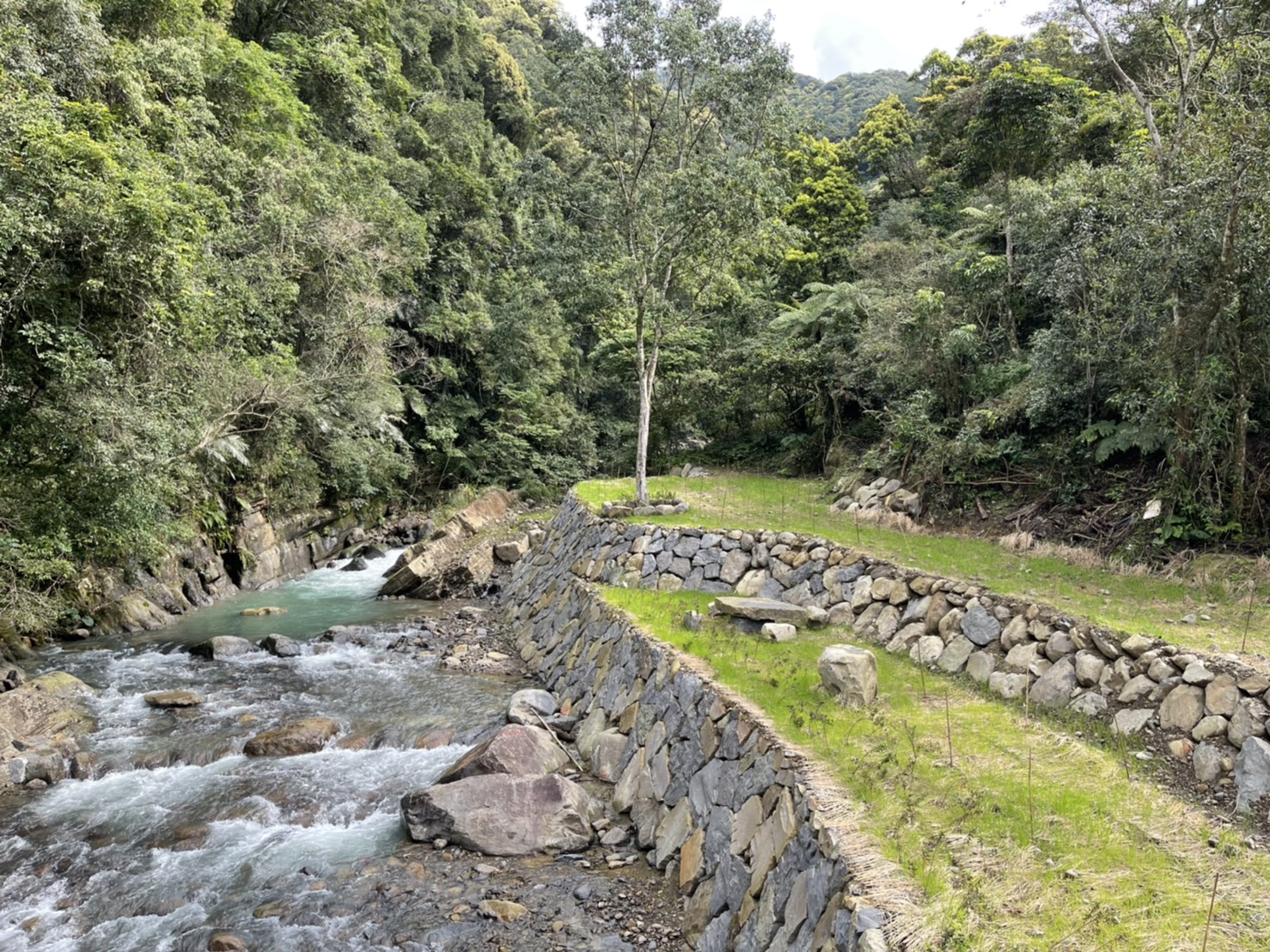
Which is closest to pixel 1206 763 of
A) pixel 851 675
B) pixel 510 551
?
pixel 851 675

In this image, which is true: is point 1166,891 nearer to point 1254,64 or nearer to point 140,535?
point 1254,64

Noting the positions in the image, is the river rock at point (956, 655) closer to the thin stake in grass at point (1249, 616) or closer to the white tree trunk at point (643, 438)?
the thin stake in grass at point (1249, 616)

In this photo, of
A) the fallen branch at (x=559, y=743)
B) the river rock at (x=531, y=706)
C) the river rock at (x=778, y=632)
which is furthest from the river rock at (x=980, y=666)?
the river rock at (x=531, y=706)

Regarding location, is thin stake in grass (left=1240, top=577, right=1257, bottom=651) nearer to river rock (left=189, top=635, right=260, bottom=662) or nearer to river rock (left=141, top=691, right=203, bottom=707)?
river rock (left=141, top=691, right=203, bottom=707)

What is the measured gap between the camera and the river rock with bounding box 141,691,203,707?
1086 centimetres

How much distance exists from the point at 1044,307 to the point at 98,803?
68.2 ft

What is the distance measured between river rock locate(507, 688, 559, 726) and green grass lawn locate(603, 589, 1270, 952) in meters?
3.64

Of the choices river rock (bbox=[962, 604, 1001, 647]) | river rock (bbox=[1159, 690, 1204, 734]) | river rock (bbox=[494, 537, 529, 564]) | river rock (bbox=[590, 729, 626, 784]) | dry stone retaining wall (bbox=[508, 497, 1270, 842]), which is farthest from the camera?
river rock (bbox=[494, 537, 529, 564])

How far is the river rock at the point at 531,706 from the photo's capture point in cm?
982

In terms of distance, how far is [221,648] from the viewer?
13.4m

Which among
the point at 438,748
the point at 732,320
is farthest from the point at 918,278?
the point at 438,748

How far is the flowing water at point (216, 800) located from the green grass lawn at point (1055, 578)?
6.45 m

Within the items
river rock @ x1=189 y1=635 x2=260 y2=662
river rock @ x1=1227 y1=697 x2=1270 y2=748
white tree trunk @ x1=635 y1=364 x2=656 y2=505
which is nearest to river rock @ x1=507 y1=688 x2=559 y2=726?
white tree trunk @ x1=635 y1=364 x2=656 y2=505

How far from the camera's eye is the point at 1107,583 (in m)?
9.00
